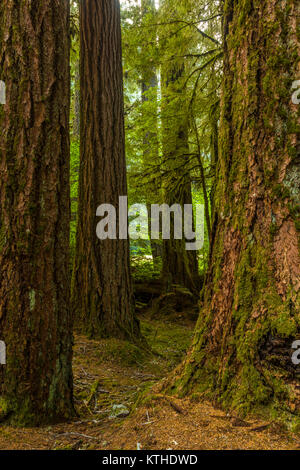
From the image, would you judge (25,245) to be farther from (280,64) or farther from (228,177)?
(280,64)

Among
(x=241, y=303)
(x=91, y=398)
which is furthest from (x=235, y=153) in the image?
(x=91, y=398)

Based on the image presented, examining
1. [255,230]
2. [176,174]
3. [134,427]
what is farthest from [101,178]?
[134,427]

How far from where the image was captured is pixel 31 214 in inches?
87.6

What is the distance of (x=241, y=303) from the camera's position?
74.4 inches

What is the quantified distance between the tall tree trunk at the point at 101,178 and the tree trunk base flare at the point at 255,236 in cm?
245

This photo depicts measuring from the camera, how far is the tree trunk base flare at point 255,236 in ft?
5.59

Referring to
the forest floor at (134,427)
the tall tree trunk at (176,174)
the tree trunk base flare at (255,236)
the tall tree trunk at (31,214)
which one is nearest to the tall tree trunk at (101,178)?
the forest floor at (134,427)

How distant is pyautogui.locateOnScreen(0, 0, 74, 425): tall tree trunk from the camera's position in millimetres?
2182

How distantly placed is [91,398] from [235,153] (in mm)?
2306

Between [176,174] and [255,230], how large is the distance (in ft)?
16.3

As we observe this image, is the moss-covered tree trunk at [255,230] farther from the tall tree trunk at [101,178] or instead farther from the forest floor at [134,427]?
the tall tree trunk at [101,178]

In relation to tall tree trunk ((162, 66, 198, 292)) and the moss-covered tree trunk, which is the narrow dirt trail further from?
tall tree trunk ((162, 66, 198, 292))
